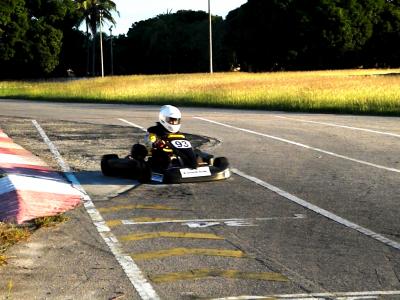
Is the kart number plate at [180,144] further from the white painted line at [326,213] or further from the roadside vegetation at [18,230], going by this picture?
the roadside vegetation at [18,230]

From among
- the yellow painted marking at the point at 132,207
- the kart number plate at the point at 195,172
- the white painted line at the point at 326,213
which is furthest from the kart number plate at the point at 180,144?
the yellow painted marking at the point at 132,207

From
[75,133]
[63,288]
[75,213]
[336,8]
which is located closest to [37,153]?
[75,133]

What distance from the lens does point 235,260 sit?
539 centimetres

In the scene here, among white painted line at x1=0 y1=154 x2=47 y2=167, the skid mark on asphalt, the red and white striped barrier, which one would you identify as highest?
white painted line at x1=0 y1=154 x2=47 y2=167

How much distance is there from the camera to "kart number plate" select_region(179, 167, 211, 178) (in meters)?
8.86

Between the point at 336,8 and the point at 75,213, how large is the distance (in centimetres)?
6326

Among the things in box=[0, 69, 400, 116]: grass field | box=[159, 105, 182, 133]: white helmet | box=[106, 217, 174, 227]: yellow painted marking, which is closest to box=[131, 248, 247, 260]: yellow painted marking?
box=[106, 217, 174, 227]: yellow painted marking

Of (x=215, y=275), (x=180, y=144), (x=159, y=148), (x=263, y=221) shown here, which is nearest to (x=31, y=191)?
(x=159, y=148)

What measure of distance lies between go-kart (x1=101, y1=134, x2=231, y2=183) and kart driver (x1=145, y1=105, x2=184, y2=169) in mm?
13

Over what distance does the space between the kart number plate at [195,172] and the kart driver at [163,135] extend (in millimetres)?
298

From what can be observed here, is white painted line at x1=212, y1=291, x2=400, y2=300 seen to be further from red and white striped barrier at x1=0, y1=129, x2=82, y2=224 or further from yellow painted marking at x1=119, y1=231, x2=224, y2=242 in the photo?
red and white striped barrier at x1=0, y1=129, x2=82, y2=224

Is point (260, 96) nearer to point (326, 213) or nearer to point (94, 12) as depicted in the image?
point (326, 213)

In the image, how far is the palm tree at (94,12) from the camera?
243 feet

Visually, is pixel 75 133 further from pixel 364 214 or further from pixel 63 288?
pixel 63 288
